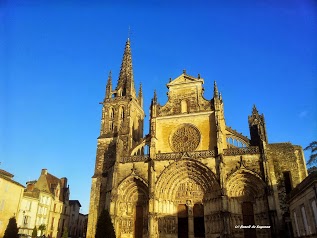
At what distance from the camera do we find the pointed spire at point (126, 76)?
32.8 m

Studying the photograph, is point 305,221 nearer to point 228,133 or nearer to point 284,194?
point 284,194

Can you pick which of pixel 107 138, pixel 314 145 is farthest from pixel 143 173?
pixel 314 145

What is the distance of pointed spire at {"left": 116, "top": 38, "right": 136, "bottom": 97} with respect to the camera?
3278cm

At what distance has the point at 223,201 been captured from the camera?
20.8 metres

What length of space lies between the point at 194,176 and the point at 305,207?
11.1m

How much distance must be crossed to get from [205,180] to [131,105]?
12.2m

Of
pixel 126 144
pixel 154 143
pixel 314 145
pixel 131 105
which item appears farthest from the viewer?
pixel 131 105

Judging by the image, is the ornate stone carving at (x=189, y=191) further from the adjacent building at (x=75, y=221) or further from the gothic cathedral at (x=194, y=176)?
the adjacent building at (x=75, y=221)

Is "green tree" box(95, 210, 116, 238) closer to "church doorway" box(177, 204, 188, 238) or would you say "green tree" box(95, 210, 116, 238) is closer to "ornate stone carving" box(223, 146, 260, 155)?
"church doorway" box(177, 204, 188, 238)

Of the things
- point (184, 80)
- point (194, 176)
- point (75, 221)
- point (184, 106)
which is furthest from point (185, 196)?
point (75, 221)

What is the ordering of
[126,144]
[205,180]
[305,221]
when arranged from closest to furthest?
[305,221] → [205,180] → [126,144]

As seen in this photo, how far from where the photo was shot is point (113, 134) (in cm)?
2914

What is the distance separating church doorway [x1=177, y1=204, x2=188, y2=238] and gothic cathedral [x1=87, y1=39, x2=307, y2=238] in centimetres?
7

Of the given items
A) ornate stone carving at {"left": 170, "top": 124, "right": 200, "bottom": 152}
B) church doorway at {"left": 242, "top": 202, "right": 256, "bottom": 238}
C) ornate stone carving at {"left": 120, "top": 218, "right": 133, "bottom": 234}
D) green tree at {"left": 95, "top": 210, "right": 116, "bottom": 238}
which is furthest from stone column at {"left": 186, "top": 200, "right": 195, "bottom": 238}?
green tree at {"left": 95, "top": 210, "right": 116, "bottom": 238}
